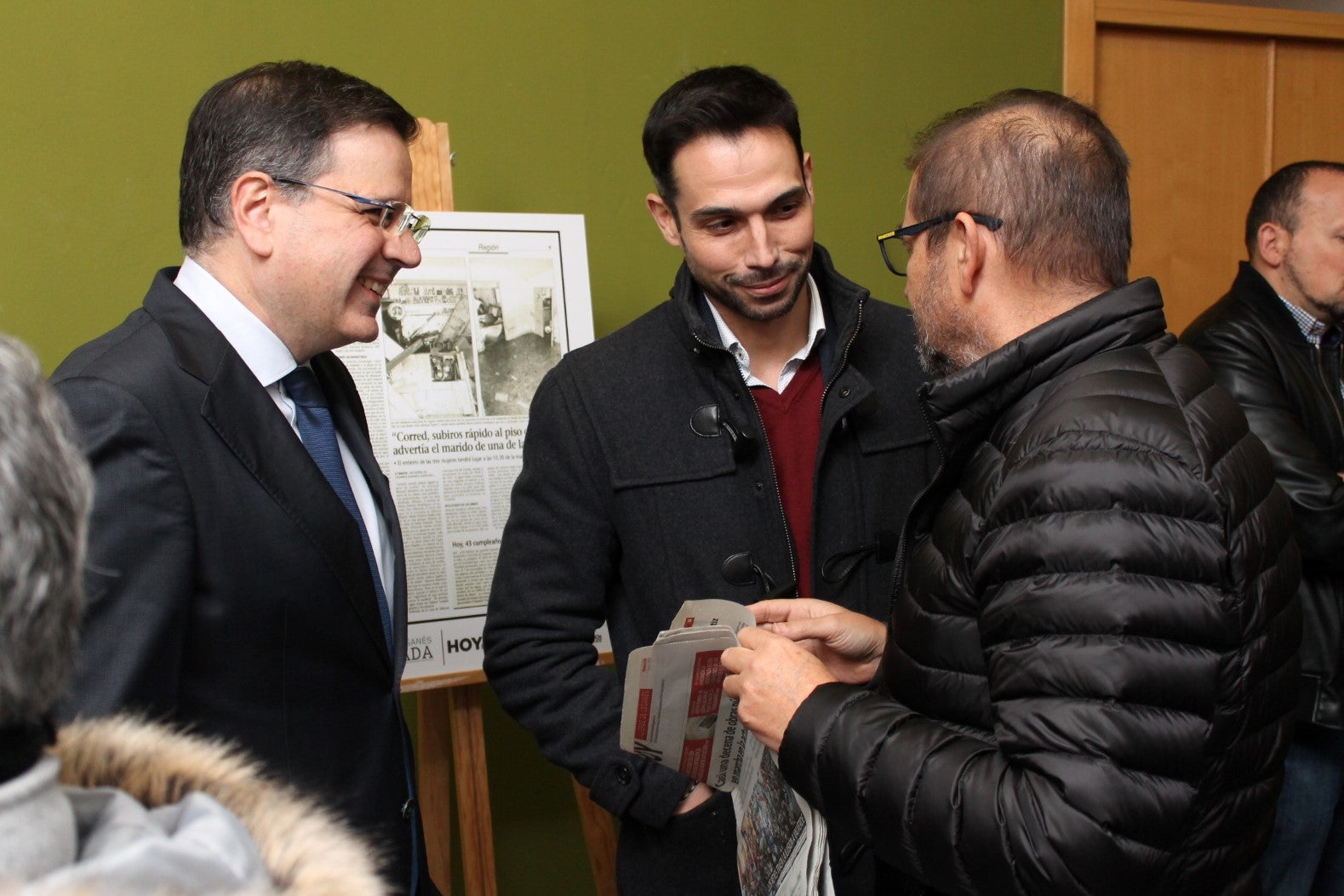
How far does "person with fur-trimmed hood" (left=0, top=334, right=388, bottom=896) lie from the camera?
61 cm

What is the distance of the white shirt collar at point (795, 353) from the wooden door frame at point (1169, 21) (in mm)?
2068

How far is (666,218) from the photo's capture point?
213 centimetres

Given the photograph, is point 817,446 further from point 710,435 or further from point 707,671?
point 707,671

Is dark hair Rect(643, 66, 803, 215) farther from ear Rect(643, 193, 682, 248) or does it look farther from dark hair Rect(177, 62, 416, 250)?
dark hair Rect(177, 62, 416, 250)

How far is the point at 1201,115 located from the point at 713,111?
277 cm

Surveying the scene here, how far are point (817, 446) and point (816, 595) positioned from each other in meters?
0.26

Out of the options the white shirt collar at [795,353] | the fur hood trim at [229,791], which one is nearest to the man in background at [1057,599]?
the white shirt collar at [795,353]

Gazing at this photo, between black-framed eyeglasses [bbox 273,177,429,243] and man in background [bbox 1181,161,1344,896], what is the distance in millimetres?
1889

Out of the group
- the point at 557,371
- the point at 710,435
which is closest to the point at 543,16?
the point at 557,371

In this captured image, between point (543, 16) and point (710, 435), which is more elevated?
point (543, 16)

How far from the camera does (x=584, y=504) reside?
193 centimetres

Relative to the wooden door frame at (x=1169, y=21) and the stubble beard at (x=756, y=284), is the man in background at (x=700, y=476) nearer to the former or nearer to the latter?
the stubble beard at (x=756, y=284)

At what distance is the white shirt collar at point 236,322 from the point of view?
1.57 meters

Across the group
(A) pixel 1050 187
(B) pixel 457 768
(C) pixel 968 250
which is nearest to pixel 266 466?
(C) pixel 968 250
